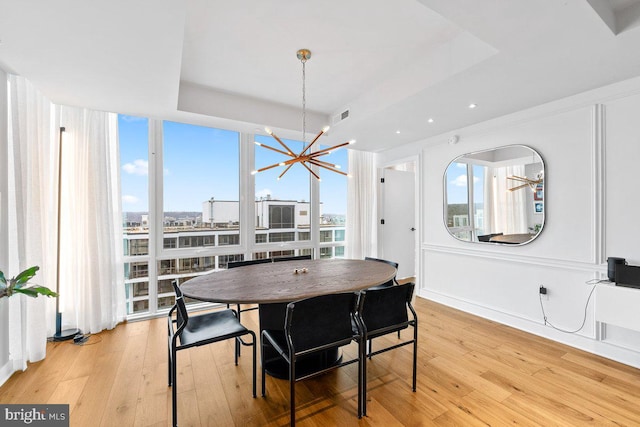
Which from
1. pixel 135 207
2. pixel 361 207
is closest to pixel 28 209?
pixel 135 207

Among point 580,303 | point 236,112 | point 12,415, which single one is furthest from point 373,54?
point 12,415

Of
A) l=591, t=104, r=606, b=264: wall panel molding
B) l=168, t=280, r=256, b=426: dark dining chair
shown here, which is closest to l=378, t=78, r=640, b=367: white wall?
l=591, t=104, r=606, b=264: wall panel molding

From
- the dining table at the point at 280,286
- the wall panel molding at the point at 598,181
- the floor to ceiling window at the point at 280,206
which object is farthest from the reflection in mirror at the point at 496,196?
the floor to ceiling window at the point at 280,206

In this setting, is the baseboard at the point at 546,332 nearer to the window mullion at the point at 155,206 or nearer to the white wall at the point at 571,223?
the white wall at the point at 571,223

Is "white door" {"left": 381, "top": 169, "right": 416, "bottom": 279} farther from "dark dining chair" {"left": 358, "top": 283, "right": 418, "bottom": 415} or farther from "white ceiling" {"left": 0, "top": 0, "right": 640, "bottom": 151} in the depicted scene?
"dark dining chair" {"left": 358, "top": 283, "right": 418, "bottom": 415}

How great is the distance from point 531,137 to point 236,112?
11.2 feet

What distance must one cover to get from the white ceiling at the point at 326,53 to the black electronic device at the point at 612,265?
1540mm

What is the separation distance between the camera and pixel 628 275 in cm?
223

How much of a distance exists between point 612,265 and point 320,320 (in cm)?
260

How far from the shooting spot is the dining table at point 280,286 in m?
1.80

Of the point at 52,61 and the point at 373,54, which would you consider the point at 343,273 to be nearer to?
the point at 373,54

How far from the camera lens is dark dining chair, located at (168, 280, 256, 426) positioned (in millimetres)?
1709

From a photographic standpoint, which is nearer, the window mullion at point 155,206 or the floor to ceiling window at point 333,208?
the window mullion at point 155,206

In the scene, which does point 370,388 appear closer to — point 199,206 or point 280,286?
point 280,286
